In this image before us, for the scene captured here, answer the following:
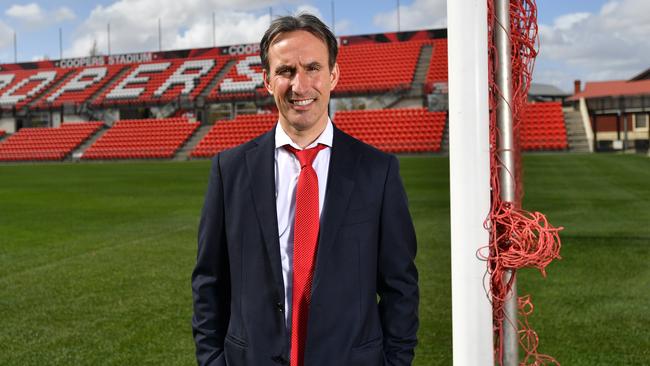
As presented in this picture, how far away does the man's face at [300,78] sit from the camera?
172cm

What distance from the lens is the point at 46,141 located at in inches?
1357

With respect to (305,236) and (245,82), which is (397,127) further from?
(305,236)

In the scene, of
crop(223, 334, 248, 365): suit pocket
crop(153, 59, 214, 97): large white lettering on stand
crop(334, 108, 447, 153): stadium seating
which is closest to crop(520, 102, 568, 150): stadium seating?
crop(334, 108, 447, 153): stadium seating

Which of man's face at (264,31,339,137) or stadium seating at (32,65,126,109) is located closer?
man's face at (264,31,339,137)

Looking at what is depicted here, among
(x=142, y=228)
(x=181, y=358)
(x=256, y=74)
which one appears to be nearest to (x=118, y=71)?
(x=256, y=74)

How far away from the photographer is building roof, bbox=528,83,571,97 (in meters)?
47.8

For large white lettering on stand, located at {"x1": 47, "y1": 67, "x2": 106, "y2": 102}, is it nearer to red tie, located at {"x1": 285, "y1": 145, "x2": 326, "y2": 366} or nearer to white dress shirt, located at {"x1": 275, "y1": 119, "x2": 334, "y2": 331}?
white dress shirt, located at {"x1": 275, "y1": 119, "x2": 334, "y2": 331}

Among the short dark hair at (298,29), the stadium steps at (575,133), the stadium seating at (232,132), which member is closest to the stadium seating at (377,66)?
the stadium seating at (232,132)

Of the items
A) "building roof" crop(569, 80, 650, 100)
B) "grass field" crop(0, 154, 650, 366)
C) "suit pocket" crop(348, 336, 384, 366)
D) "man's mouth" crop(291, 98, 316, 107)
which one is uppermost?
"building roof" crop(569, 80, 650, 100)

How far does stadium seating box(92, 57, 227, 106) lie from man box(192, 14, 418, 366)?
35.6 metres

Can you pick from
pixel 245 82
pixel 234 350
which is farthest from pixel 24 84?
pixel 234 350

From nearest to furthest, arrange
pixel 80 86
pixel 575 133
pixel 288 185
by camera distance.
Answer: pixel 288 185, pixel 575 133, pixel 80 86

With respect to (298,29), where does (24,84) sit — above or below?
above

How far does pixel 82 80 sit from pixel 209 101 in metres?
12.4
